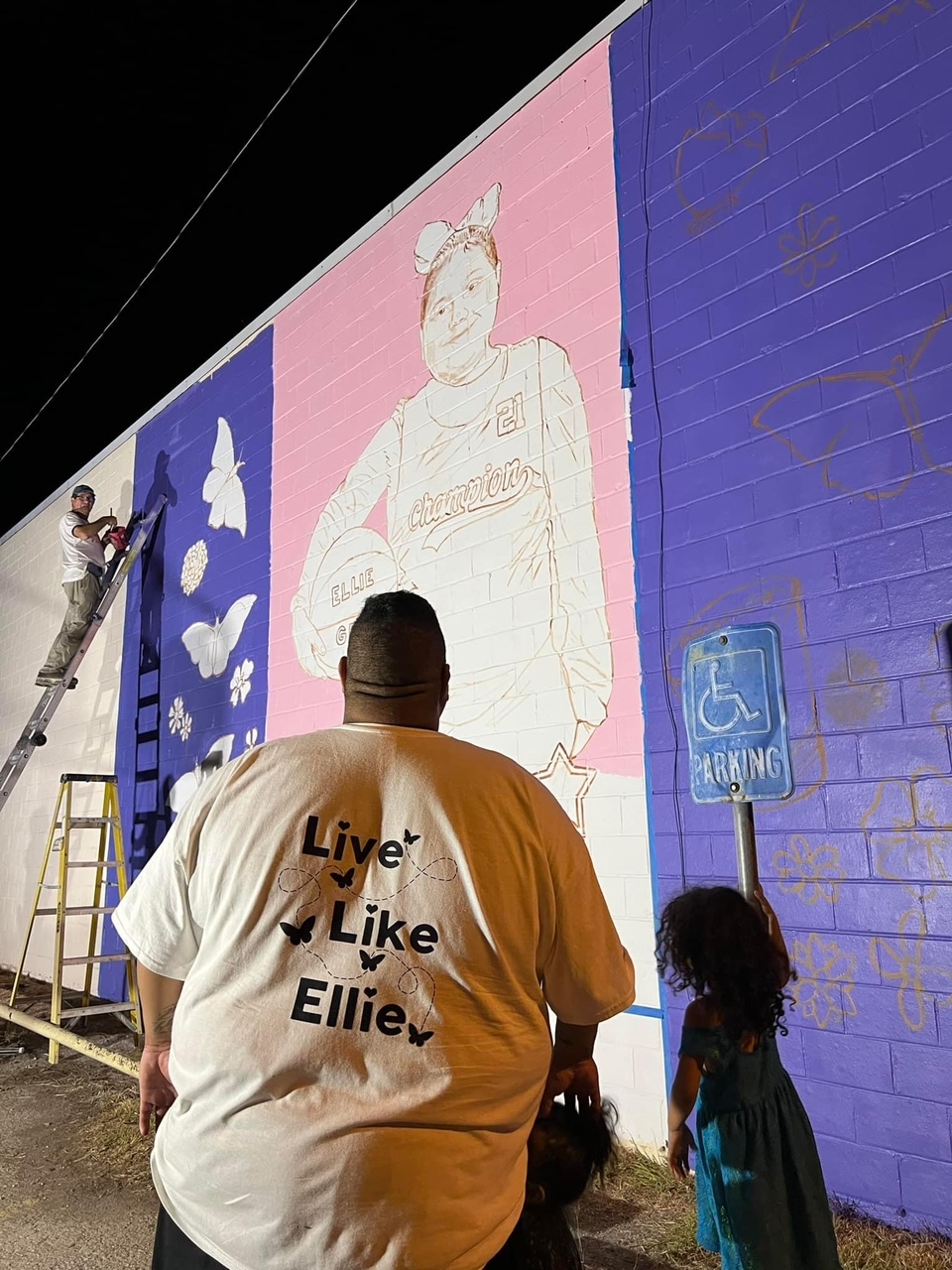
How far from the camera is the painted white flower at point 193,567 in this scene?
6.36 metres

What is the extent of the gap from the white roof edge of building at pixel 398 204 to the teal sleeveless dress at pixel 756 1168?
12.8 feet

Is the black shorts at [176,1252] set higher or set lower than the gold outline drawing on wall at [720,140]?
lower

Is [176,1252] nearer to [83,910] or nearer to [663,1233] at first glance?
[663,1233]

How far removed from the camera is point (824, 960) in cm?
273

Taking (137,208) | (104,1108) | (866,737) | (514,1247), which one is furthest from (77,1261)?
(137,208)

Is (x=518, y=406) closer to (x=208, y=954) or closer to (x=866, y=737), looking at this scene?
(x=866, y=737)

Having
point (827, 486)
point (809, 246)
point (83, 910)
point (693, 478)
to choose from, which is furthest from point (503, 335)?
point (83, 910)

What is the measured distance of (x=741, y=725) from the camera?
2.01m

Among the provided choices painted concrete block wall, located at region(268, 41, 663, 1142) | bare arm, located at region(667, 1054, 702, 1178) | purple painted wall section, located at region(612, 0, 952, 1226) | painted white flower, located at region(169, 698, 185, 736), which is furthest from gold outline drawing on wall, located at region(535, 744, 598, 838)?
painted white flower, located at region(169, 698, 185, 736)

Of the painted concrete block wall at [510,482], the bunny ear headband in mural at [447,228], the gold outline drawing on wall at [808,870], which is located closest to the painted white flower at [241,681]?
the painted concrete block wall at [510,482]

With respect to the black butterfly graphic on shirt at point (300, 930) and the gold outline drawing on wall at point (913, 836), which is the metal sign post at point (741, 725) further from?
the black butterfly graphic on shirt at point (300, 930)

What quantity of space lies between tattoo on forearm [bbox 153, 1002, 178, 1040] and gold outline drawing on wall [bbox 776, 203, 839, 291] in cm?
279

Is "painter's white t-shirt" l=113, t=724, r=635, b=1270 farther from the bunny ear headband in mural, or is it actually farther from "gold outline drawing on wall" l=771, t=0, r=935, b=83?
the bunny ear headband in mural

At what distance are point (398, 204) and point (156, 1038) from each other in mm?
4575
